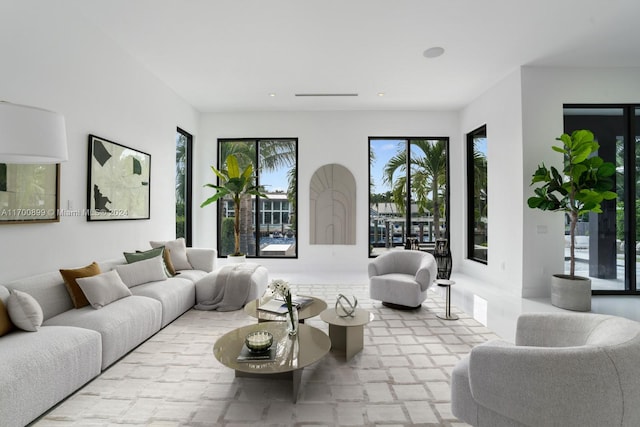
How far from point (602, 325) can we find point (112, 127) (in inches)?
197

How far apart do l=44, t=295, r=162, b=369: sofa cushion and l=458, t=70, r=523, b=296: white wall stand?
5001 millimetres

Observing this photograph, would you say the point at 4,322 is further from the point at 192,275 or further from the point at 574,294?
the point at 574,294

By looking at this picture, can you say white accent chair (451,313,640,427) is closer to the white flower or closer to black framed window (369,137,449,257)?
the white flower

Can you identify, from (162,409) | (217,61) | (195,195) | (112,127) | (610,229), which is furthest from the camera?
(195,195)

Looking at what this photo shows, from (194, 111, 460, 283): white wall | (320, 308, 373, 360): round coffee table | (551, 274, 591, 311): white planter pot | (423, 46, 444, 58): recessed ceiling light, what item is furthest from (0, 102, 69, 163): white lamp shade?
(551, 274, 591, 311): white planter pot

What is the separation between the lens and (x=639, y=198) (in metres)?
4.71

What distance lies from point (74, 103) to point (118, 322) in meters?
2.37

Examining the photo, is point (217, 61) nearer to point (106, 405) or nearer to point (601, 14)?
point (106, 405)

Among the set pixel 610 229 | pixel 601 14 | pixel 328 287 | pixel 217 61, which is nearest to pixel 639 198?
pixel 610 229

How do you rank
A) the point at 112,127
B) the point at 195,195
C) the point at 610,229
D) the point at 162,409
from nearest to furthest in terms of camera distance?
1. the point at 162,409
2. the point at 112,127
3. the point at 610,229
4. the point at 195,195

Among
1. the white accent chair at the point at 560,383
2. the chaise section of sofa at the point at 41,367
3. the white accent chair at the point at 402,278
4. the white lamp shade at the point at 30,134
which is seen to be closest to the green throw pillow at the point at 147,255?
the chaise section of sofa at the point at 41,367

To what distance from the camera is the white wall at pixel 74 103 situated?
2.66 metres

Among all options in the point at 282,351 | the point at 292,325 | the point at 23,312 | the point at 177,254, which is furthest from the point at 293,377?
the point at 177,254

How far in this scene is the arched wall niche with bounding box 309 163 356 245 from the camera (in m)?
6.71
